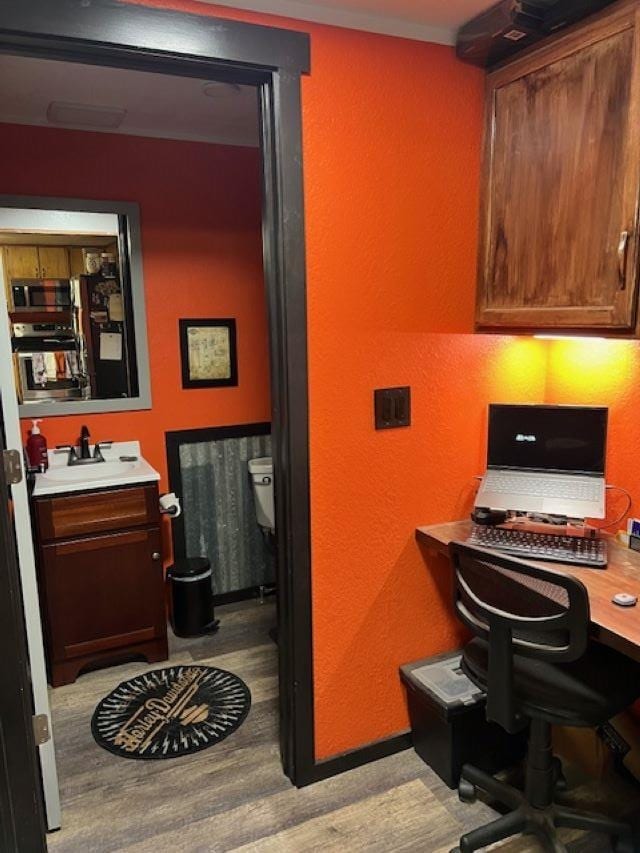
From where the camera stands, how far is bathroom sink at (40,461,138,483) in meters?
2.71

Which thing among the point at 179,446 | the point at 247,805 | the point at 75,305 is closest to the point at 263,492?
the point at 179,446

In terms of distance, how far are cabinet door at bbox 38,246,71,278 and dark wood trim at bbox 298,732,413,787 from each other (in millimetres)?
2373

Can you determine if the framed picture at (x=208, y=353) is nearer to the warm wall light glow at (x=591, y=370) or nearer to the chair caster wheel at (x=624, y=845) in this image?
the warm wall light glow at (x=591, y=370)

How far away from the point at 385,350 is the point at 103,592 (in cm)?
165

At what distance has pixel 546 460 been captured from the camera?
2107 millimetres

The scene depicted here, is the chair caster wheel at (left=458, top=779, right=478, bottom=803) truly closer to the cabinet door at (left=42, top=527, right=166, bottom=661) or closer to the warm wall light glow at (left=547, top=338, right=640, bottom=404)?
the warm wall light glow at (left=547, top=338, right=640, bottom=404)

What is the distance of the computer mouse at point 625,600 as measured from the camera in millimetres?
1569

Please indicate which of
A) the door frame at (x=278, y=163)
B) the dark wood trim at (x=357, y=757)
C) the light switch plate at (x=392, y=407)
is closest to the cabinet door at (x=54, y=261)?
the door frame at (x=278, y=163)

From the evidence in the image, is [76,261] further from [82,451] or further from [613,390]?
[613,390]

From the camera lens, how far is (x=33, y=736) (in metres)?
1.76

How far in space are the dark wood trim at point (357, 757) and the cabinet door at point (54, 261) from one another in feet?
7.79

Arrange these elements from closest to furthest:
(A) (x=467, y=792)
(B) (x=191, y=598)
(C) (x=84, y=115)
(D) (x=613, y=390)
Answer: (A) (x=467, y=792), (D) (x=613, y=390), (C) (x=84, y=115), (B) (x=191, y=598)

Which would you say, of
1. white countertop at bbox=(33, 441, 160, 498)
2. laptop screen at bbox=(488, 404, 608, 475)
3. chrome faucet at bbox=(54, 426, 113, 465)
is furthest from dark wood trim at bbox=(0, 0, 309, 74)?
chrome faucet at bbox=(54, 426, 113, 465)

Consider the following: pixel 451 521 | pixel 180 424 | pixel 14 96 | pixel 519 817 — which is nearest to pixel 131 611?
pixel 180 424
